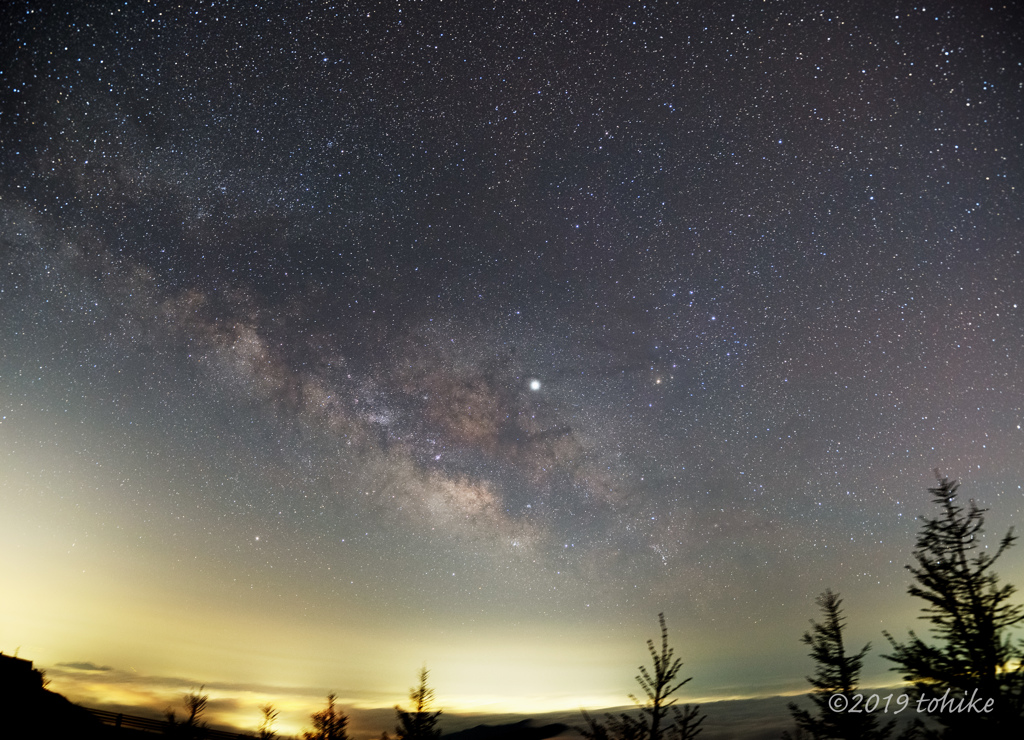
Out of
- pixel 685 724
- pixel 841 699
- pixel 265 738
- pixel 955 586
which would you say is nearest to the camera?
pixel 685 724

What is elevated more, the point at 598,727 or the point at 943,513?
the point at 943,513

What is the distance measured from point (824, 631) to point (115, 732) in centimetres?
2942

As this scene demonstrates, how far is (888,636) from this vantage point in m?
15.5

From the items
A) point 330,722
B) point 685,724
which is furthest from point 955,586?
point 330,722

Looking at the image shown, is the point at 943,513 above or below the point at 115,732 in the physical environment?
above

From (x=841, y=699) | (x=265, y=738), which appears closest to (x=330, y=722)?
(x=265, y=738)

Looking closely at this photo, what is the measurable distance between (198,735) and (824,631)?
27769 mm

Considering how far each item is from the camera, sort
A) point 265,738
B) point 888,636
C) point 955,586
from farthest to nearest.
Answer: point 265,738, point 888,636, point 955,586

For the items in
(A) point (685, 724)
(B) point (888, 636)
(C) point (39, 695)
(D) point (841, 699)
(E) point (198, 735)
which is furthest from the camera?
(E) point (198, 735)

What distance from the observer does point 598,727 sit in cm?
1161

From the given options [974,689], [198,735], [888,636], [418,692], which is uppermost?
[888,636]

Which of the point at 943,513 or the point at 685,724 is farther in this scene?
the point at 943,513

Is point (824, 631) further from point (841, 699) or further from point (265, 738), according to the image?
point (265, 738)

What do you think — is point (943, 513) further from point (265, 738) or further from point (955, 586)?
point (265, 738)
